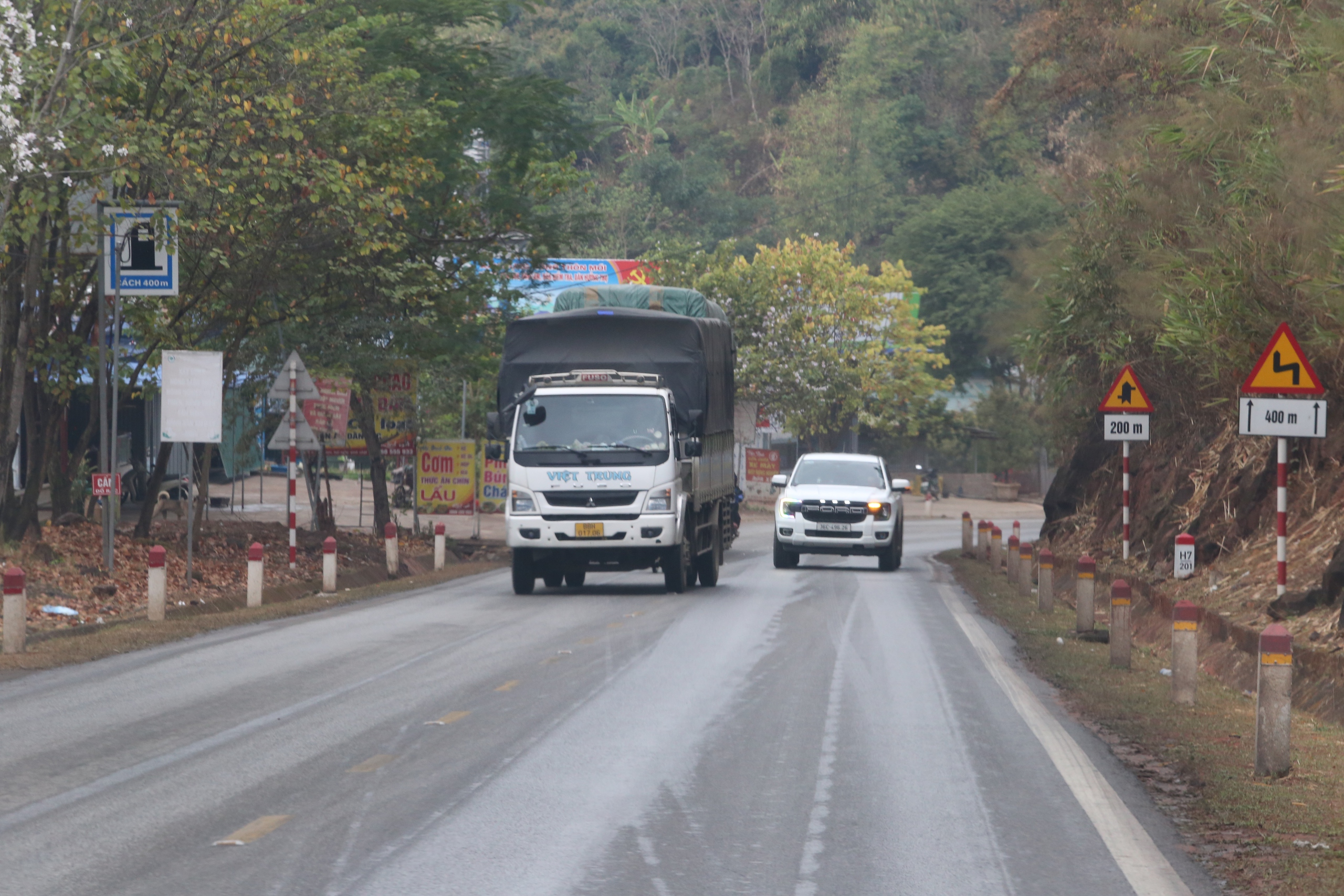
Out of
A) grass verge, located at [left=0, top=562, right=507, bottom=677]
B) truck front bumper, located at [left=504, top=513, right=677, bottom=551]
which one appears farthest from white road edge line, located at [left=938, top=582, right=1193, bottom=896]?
grass verge, located at [left=0, top=562, right=507, bottom=677]

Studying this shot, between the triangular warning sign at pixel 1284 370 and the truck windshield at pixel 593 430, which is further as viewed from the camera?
the truck windshield at pixel 593 430

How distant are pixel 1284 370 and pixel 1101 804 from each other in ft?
22.2

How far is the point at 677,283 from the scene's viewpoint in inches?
2384

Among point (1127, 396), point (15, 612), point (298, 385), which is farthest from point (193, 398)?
point (1127, 396)

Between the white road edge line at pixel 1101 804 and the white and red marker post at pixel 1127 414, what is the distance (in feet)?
26.9

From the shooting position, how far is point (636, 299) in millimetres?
23766

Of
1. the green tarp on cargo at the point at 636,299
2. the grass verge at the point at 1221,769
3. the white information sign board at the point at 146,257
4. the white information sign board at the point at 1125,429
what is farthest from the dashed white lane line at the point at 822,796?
the green tarp on cargo at the point at 636,299

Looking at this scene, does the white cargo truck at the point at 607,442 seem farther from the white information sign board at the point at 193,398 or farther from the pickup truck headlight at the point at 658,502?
the white information sign board at the point at 193,398

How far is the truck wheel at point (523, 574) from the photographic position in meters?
20.8

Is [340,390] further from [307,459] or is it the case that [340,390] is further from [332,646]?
[332,646]

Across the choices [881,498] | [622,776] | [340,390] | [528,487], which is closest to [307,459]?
[340,390]

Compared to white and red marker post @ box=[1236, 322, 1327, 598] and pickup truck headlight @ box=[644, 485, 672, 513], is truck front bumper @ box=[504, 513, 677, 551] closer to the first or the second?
pickup truck headlight @ box=[644, 485, 672, 513]

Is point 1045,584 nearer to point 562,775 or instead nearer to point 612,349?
point 612,349

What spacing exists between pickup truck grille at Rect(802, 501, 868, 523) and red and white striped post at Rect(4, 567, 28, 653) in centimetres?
1525
